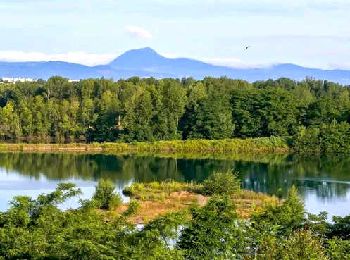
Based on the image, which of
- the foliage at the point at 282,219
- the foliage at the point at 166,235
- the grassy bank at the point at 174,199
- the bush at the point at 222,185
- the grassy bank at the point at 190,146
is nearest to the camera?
the foliage at the point at 166,235

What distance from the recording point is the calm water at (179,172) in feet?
115

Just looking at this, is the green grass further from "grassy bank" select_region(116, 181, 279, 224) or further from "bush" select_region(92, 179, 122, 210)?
"bush" select_region(92, 179, 122, 210)

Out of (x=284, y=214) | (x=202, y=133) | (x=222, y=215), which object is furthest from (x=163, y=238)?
(x=202, y=133)

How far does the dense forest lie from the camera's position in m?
56.5

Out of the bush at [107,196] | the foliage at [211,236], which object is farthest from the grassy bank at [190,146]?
the foliage at [211,236]

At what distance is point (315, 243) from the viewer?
1384 centimetres

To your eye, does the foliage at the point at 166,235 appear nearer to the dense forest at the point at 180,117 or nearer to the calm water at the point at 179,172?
the calm water at the point at 179,172

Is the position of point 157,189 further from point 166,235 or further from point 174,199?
point 166,235

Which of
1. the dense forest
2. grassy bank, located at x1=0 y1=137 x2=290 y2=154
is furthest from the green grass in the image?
the dense forest

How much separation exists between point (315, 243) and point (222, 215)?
3.61 meters

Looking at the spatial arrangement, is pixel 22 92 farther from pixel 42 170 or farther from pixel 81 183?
pixel 81 183

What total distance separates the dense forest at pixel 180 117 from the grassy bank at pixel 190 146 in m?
1.42

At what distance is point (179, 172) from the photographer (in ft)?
142

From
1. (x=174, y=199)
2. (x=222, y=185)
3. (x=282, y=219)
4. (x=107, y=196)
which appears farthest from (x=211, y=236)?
(x=222, y=185)
